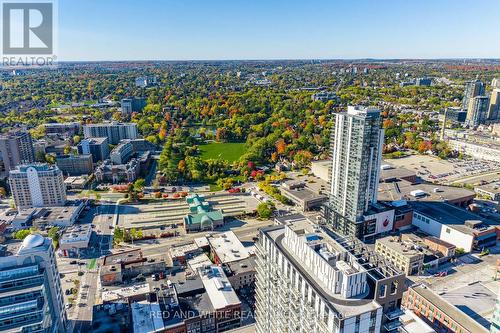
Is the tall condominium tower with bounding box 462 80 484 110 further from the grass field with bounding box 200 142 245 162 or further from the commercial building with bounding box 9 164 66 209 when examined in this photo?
the commercial building with bounding box 9 164 66 209

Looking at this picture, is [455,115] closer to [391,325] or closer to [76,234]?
[76,234]

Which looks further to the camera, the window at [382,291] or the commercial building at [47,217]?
the commercial building at [47,217]

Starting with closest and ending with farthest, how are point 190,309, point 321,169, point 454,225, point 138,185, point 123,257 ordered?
point 190,309 → point 123,257 → point 454,225 → point 138,185 → point 321,169

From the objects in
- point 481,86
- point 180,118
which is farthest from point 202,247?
point 481,86

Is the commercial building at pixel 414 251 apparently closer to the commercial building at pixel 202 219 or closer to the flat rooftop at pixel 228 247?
the flat rooftop at pixel 228 247

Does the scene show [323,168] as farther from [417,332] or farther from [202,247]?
[417,332]

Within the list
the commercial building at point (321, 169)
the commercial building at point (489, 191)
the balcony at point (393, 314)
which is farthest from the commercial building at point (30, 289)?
the commercial building at point (489, 191)

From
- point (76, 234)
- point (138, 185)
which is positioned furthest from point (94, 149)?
point (76, 234)
